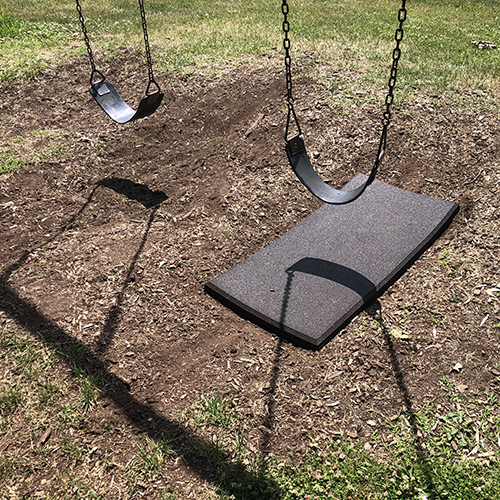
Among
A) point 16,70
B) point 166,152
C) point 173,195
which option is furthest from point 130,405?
point 16,70

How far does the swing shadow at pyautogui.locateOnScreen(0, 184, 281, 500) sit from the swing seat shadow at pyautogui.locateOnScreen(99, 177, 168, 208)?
2.86 ft

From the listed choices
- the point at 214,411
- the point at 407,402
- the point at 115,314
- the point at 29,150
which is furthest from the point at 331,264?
the point at 29,150

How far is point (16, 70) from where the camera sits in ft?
21.4

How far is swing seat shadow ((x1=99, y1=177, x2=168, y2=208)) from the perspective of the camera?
4.44 meters

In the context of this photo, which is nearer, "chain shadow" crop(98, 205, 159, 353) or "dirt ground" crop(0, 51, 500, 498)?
"dirt ground" crop(0, 51, 500, 498)

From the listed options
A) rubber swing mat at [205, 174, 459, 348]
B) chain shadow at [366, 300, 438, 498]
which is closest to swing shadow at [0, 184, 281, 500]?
chain shadow at [366, 300, 438, 498]

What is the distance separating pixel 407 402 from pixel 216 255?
1725 millimetres

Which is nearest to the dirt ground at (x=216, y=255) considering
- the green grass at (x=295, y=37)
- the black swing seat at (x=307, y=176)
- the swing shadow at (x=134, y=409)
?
the swing shadow at (x=134, y=409)

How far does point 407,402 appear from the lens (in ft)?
8.97

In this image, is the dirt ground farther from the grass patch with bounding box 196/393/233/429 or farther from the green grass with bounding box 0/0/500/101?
the green grass with bounding box 0/0/500/101

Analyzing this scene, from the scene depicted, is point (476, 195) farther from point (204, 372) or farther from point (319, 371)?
point (204, 372)

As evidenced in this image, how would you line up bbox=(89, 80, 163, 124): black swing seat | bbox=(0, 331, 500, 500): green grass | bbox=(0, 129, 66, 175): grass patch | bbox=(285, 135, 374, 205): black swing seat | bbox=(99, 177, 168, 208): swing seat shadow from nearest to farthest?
bbox=(0, 331, 500, 500): green grass, bbox=(285, 135, 374, 205): black swing seat, bbox=(89, 80, 163, 124): black swing seat, bbox=(99, 177, 168, 208): swing seat shadow, bbox=(0, 129, 66, 175): grass patch

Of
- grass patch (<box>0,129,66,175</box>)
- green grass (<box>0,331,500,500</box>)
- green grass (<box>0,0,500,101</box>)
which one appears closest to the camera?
green grass (<box>0,331,500,500</box>)

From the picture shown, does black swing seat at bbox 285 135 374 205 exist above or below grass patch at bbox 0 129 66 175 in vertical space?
above
